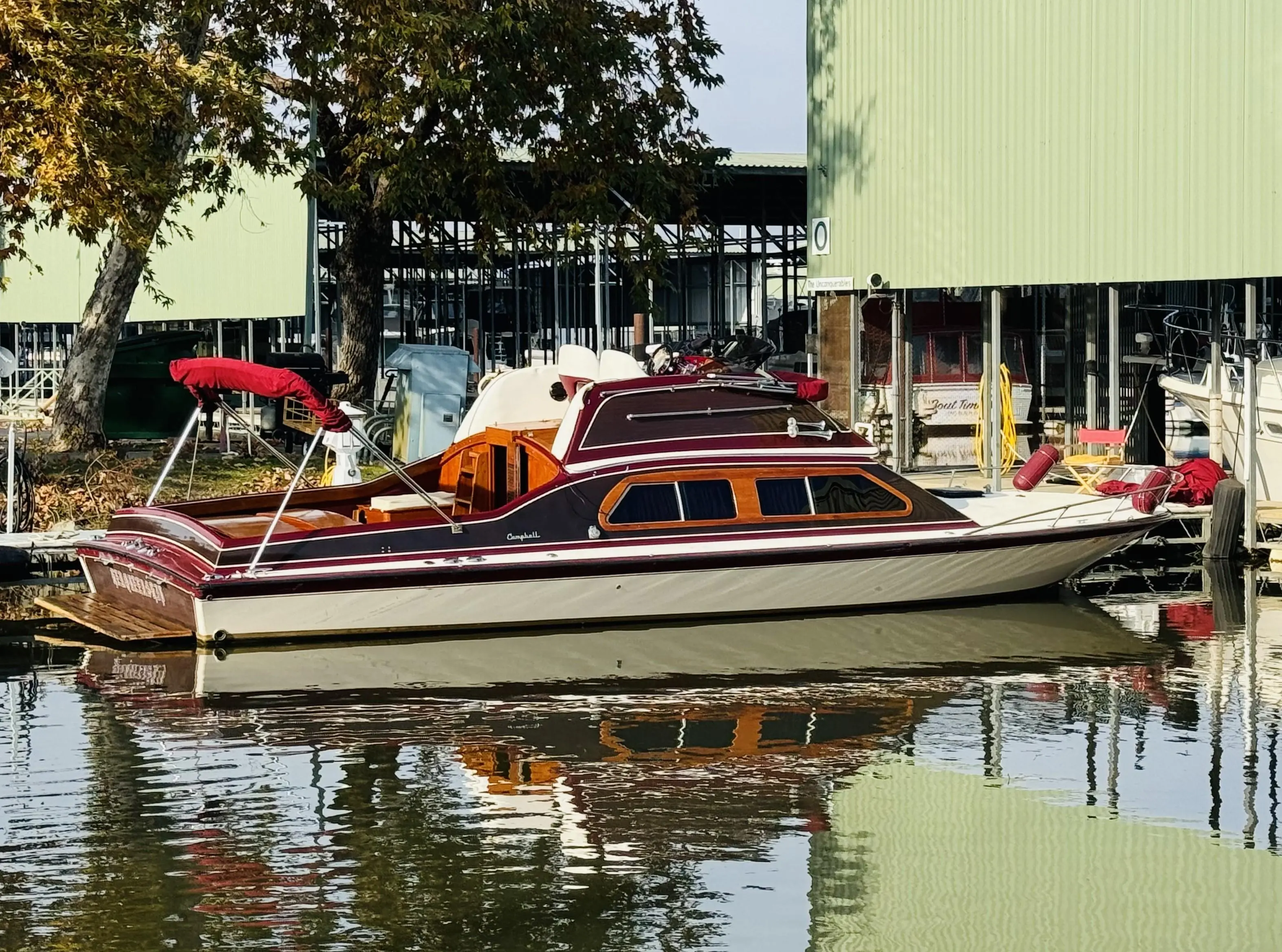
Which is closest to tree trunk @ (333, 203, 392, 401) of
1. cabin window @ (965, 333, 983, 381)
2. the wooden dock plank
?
cabin window @ (965, 333, 983, 381)

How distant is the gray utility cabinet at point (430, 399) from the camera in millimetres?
26812

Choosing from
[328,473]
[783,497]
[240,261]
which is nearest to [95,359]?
[328,473]

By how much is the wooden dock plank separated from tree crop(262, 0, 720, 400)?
35.5 feet

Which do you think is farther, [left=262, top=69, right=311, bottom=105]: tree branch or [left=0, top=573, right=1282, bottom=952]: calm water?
[left=262, top=69, right=311, bottom=105]: tree branch

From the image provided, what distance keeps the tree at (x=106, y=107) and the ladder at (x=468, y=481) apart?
5.17 metres

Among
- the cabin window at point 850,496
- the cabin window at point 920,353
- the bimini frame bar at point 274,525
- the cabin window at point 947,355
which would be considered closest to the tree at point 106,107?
the bimini frame bar at point 274,525

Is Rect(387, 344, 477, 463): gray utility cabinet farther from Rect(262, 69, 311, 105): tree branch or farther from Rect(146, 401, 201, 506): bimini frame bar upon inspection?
Rect(146, 401, 201, 506): bimini frame bar

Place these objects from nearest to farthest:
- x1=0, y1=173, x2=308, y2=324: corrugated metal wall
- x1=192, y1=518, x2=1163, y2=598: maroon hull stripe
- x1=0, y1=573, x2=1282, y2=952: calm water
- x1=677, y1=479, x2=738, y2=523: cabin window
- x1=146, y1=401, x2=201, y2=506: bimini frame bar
Answer: x1=0, y1=573, x2=1282, y2=952: calm water < x1=192, y1=518, x2=1163, y2=598: maroon hull stripe < x1=146, y1=401, x2=201, y2=506: bimini frame bar < x1=677, y1=479, x2=738, y2=523: cabin window < x1=0, y1=173, x2=308, y2=324: corrugated metal wall

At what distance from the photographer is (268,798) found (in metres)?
12.0

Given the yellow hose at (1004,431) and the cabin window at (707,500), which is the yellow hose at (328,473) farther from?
the yellow hose at (1004,431)

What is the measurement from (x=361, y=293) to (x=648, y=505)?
50.0 feet

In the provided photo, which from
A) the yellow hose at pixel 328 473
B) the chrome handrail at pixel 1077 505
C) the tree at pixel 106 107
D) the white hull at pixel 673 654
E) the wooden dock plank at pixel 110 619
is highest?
the tree at pixel 106 107

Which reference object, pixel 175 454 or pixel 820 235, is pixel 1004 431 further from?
pixel 175 454

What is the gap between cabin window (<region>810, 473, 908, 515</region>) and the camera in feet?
60.6
